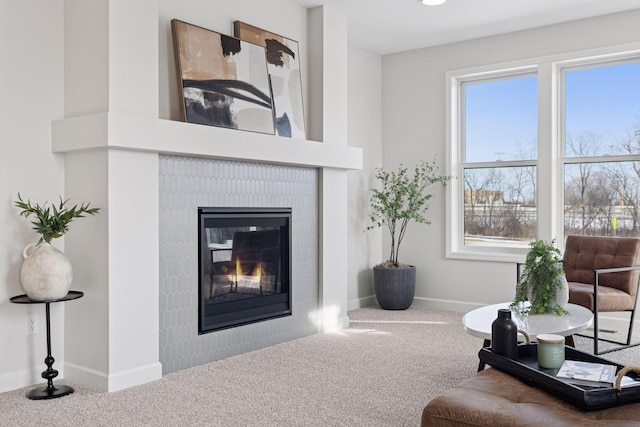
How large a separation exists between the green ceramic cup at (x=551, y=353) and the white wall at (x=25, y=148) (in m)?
2.63

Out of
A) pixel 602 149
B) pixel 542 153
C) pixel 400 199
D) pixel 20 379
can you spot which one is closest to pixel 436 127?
pixel 400 199

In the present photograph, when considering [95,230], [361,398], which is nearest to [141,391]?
[95,230]

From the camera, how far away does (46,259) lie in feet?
9.68

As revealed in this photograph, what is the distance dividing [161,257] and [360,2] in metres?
2.55

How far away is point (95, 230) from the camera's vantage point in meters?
3.16

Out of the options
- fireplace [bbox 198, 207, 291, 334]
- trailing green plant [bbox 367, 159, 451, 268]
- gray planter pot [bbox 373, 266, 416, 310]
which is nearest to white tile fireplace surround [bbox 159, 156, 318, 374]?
fireplace [bbox 198, 207, 291, 334]

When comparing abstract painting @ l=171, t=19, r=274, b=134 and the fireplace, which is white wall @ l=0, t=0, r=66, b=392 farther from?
the fireplace

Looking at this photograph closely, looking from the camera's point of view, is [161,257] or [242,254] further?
[242,254]

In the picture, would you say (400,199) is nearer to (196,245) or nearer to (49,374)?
(196,245)

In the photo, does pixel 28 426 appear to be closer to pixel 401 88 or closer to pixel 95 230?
pixel 95 230

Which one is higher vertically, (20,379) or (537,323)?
(537,323)

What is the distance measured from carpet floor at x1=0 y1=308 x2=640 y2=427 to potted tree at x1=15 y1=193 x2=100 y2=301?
0.57 meters

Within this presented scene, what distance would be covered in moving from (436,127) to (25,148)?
3752 millimetres

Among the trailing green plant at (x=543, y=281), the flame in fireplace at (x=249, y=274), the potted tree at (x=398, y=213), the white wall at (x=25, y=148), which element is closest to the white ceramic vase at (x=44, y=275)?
the white wall at (x=25, y=148)
